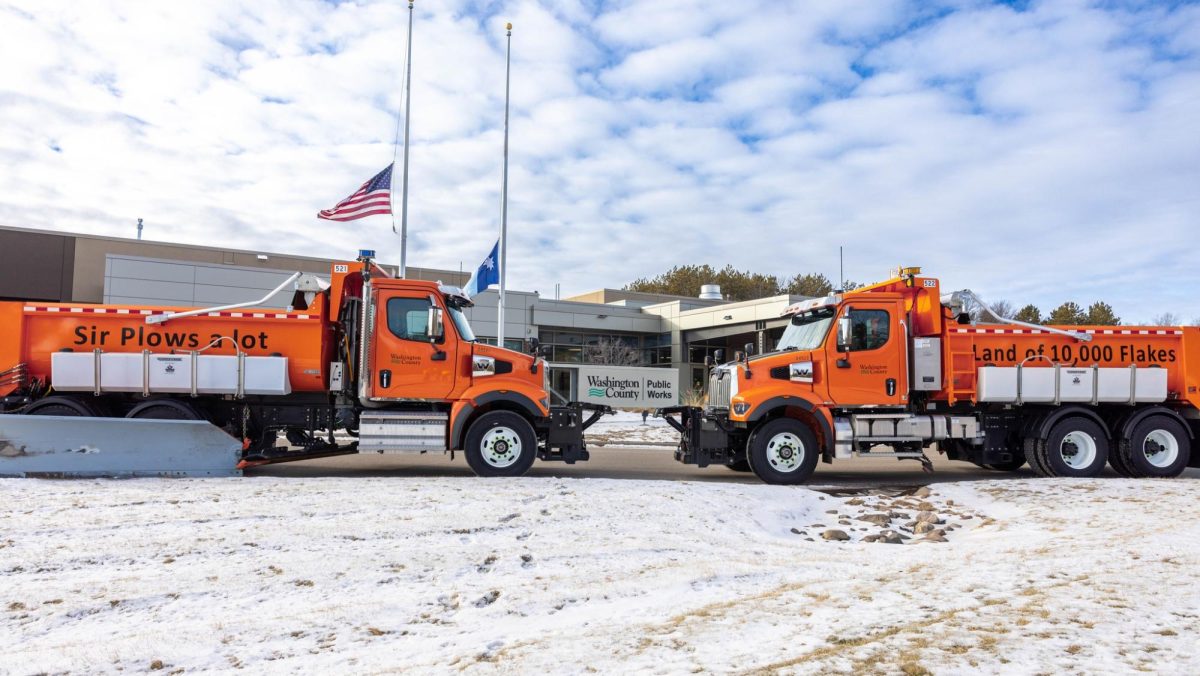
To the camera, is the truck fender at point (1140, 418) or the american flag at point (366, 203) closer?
the truck fender at point (1140, 418)

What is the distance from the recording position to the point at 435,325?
33.0ft

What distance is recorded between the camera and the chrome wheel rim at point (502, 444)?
32.7 feet


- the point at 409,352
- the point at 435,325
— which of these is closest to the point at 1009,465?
the point at 435,325

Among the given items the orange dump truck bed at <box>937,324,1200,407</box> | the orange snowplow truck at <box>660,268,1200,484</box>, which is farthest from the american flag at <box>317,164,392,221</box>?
the orange dump truck bed at <box>937,324,1200,407</box>

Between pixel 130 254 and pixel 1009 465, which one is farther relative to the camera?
pixel 130 254

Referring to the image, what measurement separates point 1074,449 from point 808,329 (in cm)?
416

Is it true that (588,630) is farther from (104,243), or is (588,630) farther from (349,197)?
(104,243)

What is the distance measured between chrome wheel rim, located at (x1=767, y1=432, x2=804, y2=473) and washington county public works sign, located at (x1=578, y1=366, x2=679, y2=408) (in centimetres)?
161

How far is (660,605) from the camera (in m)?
4.41

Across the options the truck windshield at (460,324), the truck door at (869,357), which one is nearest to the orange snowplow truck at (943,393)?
the truck door at (869,357)

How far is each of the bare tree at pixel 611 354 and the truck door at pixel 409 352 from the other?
77.1 ft

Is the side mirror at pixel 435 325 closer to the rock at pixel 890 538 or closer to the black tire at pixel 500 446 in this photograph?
the black tire at pixel 500 446

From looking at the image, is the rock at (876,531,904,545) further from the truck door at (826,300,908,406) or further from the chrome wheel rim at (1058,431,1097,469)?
the chrome wheel rim at (1058,431,1097,469)

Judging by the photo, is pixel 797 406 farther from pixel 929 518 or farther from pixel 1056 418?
pixel 1056 418
